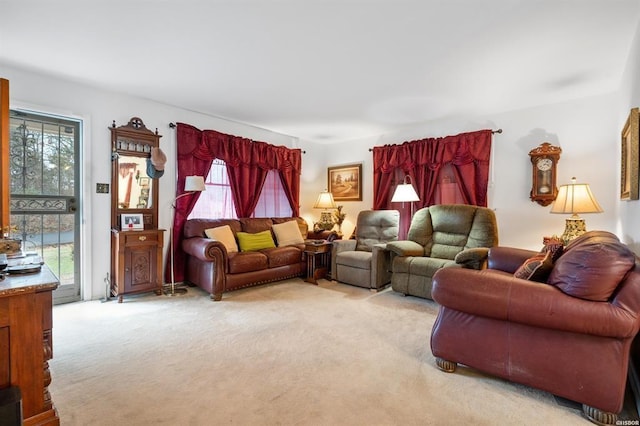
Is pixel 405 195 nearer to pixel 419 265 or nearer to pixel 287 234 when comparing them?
pixel 419 265

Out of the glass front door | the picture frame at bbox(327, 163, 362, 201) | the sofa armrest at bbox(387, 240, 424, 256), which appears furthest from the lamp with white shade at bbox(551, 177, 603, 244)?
the glass front door

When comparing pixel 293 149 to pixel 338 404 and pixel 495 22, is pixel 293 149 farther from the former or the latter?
pixel 338 404

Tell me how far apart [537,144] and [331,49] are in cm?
299

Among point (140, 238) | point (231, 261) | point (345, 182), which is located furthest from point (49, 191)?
point (345, 182)

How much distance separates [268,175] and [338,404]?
4.05 m

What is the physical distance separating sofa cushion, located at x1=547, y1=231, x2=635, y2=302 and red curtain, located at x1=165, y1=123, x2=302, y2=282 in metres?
4.04

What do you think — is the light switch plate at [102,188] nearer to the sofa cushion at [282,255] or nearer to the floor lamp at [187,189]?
the floor lamp at [187,189]

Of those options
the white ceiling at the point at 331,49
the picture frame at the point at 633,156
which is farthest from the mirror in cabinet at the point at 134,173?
the picture frame at the point at 633,156

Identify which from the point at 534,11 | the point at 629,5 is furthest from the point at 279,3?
the point at 629,5

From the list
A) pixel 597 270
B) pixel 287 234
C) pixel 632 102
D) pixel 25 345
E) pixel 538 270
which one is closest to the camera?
pixel 25 345

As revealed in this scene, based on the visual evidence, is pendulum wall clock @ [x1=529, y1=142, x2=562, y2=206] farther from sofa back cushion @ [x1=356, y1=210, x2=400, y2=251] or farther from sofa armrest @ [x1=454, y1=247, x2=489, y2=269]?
sofa back cushion @ [x1=356, y1=210, x2=400, y2=251]

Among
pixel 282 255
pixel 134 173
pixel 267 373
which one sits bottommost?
pixel 267 373

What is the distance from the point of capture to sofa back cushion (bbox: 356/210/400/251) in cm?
442

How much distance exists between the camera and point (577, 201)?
2990mm
